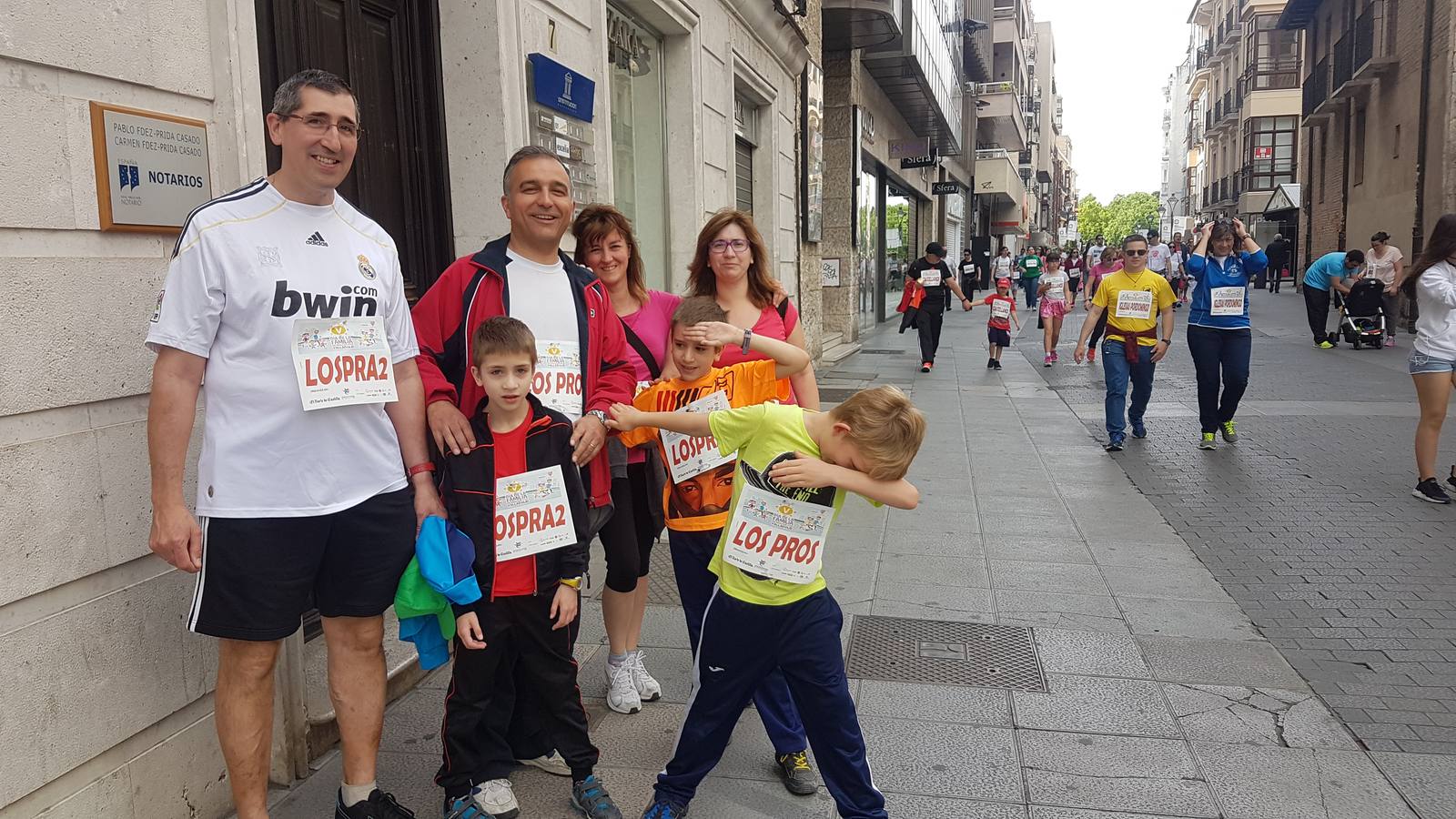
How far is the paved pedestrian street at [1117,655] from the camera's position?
3.20 m

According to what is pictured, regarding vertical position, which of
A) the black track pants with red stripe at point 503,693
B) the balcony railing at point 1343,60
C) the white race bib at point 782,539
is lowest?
the black track pants with red stripe at point 503,693

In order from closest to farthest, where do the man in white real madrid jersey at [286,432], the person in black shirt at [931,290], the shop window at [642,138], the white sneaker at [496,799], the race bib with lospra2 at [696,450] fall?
the man in white real madrid jersey at [286,432] < the white sneaker at [496,799] < the race bib with lospra2 at [696,450] < the shop window at [642,138] < the person in black shirt at [931,290]

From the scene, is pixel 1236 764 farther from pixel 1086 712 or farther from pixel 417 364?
pixel 417 364

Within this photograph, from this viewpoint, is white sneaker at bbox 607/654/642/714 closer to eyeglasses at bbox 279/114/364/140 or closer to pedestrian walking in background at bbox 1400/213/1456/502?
eyeglasses at bbox 279/114/364/140

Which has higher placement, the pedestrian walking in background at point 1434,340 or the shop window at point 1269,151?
the shop window at point 1269,151

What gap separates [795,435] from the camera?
8.98 feet

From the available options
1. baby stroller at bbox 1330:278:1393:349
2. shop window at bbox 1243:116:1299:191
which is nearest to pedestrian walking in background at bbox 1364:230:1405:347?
baby stroller at bbox 1330:278:1393:349

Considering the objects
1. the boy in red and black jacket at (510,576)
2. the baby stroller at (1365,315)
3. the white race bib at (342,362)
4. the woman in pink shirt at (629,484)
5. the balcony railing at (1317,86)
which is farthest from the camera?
the balcony railing at (1317,86)

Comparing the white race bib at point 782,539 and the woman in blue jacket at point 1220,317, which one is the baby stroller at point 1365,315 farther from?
the white race bib at point 782,539

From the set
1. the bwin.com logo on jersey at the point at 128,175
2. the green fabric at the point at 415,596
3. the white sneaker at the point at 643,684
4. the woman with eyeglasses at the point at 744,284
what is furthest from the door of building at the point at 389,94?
the white sneaker at the point at 643,684

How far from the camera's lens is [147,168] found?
2752mm

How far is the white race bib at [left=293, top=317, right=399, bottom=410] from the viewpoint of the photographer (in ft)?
8.48

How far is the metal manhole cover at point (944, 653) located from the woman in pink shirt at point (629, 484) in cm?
98

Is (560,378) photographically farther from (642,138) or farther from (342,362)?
(642,138)
